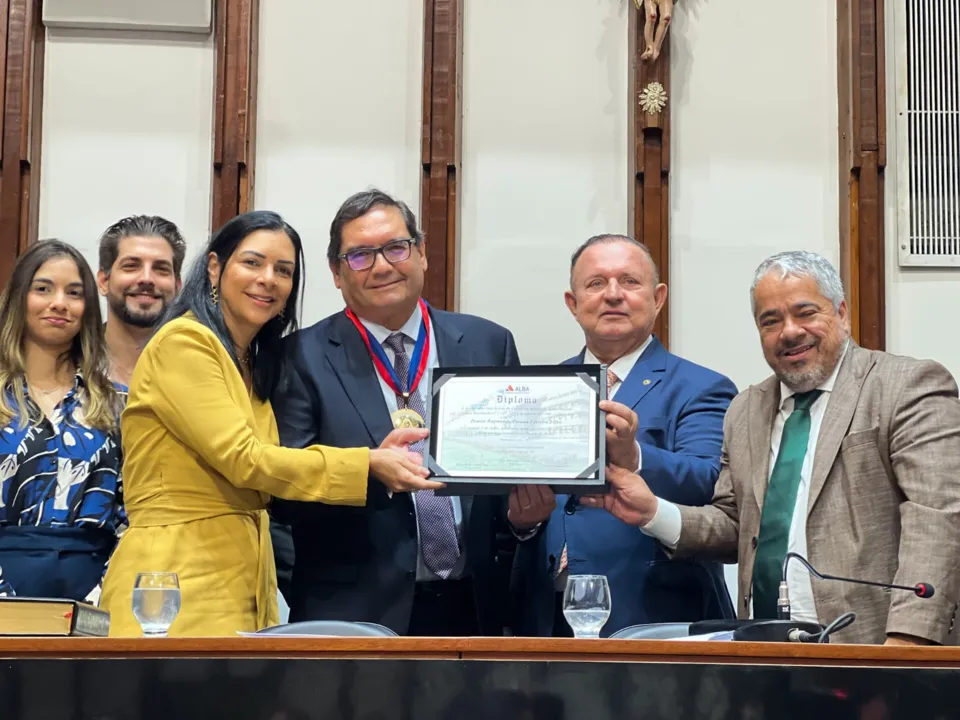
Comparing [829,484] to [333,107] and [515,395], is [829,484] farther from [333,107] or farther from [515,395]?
[333,107]

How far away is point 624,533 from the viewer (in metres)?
2.90

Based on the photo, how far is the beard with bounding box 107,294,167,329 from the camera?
338 centimetres

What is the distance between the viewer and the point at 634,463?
2729 mm

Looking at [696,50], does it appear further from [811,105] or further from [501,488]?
[501,488]

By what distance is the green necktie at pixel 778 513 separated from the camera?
8.73 feet

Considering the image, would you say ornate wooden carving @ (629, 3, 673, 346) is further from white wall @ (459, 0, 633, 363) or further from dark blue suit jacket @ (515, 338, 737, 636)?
dark blue suit jacket @ (515, 338, 737, 636)

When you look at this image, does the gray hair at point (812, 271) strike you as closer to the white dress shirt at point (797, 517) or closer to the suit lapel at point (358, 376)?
the white dress shirt at point (797, 517)

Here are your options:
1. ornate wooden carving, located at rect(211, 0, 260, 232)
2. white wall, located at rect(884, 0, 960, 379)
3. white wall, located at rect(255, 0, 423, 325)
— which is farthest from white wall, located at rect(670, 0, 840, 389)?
ornate wooden carving, located at rect(211, 0, 260, 232)

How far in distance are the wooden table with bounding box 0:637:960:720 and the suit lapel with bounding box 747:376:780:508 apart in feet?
3.30

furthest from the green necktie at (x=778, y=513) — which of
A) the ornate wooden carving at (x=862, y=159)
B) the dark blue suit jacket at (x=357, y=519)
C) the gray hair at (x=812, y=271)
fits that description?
the ornate wooden carving at (x=862, y=159)

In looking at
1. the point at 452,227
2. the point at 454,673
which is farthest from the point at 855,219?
the point at 454,673

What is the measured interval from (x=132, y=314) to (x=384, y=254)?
0.91m

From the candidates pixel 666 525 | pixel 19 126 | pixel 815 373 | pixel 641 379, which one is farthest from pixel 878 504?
pixel 19 126

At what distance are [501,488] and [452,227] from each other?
257 cm
